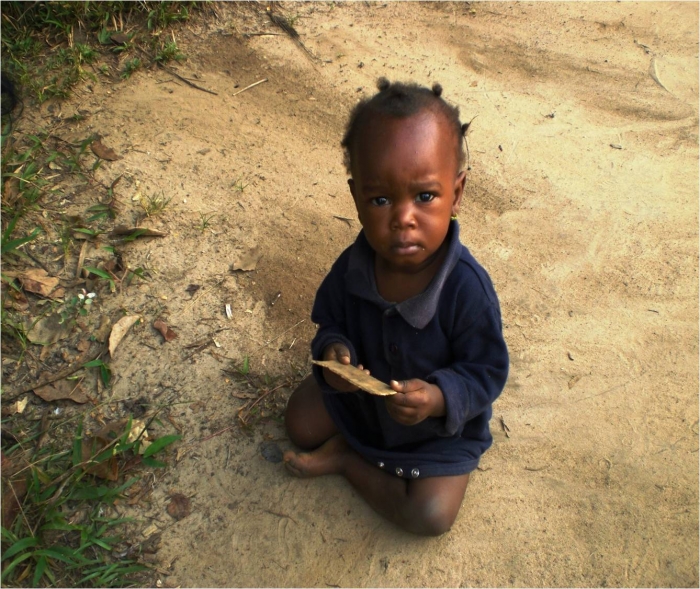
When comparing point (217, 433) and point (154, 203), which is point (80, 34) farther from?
point (217, 433)

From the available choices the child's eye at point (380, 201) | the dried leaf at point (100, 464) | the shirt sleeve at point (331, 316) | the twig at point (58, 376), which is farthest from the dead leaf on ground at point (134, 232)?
the child's eye at point (380, 201)

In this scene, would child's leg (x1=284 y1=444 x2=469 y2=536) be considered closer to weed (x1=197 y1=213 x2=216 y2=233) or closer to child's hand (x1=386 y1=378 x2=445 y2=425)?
child's hand (x1=386 y1=378 x2=445 y2=425)

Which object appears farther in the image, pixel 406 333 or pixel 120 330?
pixel 120 330

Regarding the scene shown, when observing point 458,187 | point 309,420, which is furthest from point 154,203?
point 458,187

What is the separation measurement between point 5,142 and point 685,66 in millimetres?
3975

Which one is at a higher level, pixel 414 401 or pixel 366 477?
pixel 414 401

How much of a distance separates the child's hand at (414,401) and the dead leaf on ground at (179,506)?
0.87 m

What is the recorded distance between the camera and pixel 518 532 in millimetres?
2215

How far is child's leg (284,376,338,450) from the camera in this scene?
7.77 ft

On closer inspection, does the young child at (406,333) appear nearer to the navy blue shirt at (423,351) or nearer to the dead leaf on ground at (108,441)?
the navy blue shirt at (423,351)

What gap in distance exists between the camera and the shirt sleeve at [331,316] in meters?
2.11

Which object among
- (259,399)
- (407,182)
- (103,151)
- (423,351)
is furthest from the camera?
(103,151)

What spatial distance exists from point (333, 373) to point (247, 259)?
42.4 inches

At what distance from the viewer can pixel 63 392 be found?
2.47m
